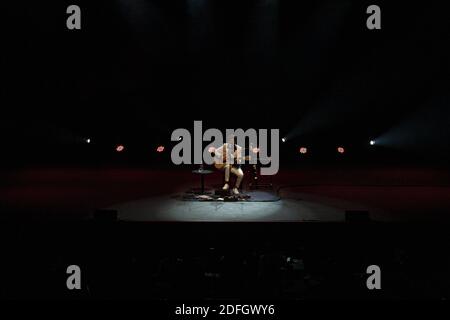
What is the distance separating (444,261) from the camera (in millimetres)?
4516

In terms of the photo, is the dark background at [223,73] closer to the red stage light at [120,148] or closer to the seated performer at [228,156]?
the red stage light at [120,148]

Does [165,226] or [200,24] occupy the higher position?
[200,24]

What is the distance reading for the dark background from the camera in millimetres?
8203

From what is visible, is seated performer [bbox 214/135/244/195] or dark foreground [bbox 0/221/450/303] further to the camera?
seated performer [bbox 214/135/244/195]

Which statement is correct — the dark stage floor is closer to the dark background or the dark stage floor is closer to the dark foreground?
the dark foreground

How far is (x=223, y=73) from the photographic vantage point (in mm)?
9219

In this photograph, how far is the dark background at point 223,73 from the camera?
820 centimetres

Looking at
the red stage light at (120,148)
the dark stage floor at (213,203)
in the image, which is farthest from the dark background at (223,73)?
the dark stage floor at (213,203)

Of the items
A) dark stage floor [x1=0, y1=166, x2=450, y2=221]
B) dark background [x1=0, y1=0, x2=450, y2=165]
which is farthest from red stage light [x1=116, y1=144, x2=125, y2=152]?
dark stage floor [x1=0, y1=166, x2=450, y2=221]

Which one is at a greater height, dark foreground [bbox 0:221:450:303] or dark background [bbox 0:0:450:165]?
dark background [bbox 0:0:450:165]

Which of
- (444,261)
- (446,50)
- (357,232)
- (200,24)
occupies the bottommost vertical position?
A: (444,261)

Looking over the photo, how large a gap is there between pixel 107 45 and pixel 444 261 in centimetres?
778
